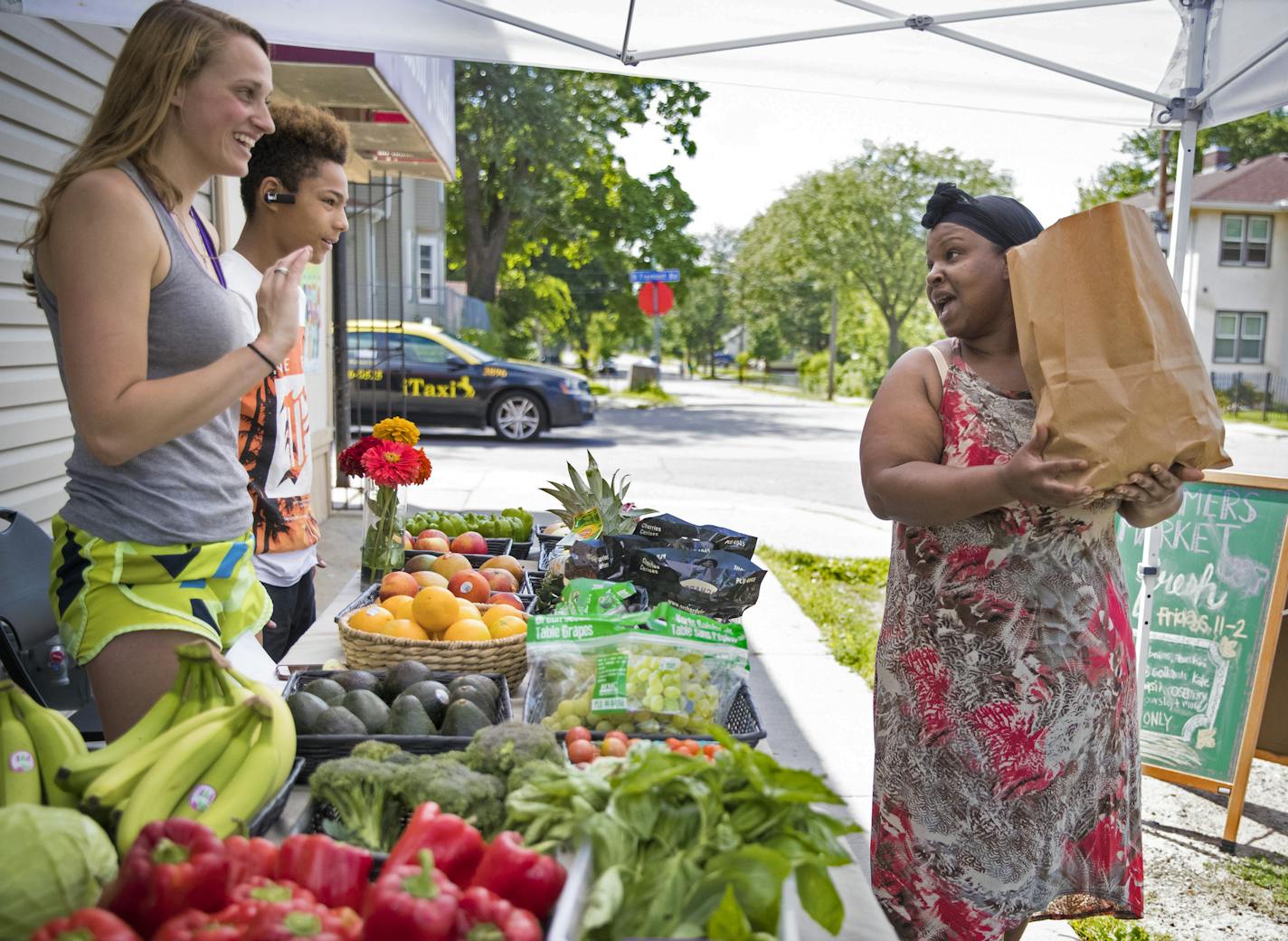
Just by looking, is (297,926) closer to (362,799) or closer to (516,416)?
(362,799)

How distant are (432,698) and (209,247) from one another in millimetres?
944

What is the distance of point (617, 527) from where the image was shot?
298 centimetres

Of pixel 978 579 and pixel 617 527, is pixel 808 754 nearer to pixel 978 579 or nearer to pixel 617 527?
pixel 617 527

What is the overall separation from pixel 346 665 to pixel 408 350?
1340cm

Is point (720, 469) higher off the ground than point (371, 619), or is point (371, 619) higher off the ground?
point (371, 619)

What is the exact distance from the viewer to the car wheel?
16.0m

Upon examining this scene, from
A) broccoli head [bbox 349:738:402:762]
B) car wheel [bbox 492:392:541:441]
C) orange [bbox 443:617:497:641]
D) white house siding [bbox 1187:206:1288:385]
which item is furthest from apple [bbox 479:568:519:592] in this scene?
white house siding [bbox 1187:206:1288:385]

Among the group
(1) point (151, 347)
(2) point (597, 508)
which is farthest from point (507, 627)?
(1) point (151, 347)

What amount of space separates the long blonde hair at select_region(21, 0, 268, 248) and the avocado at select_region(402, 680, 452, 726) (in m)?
0.97

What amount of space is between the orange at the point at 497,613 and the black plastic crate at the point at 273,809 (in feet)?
2.85

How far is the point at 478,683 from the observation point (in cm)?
210

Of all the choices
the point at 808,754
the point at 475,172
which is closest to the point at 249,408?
the point at 808,754

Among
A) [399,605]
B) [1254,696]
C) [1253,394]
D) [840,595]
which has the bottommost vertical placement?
[840,595]

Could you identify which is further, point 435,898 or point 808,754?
point 808,754
